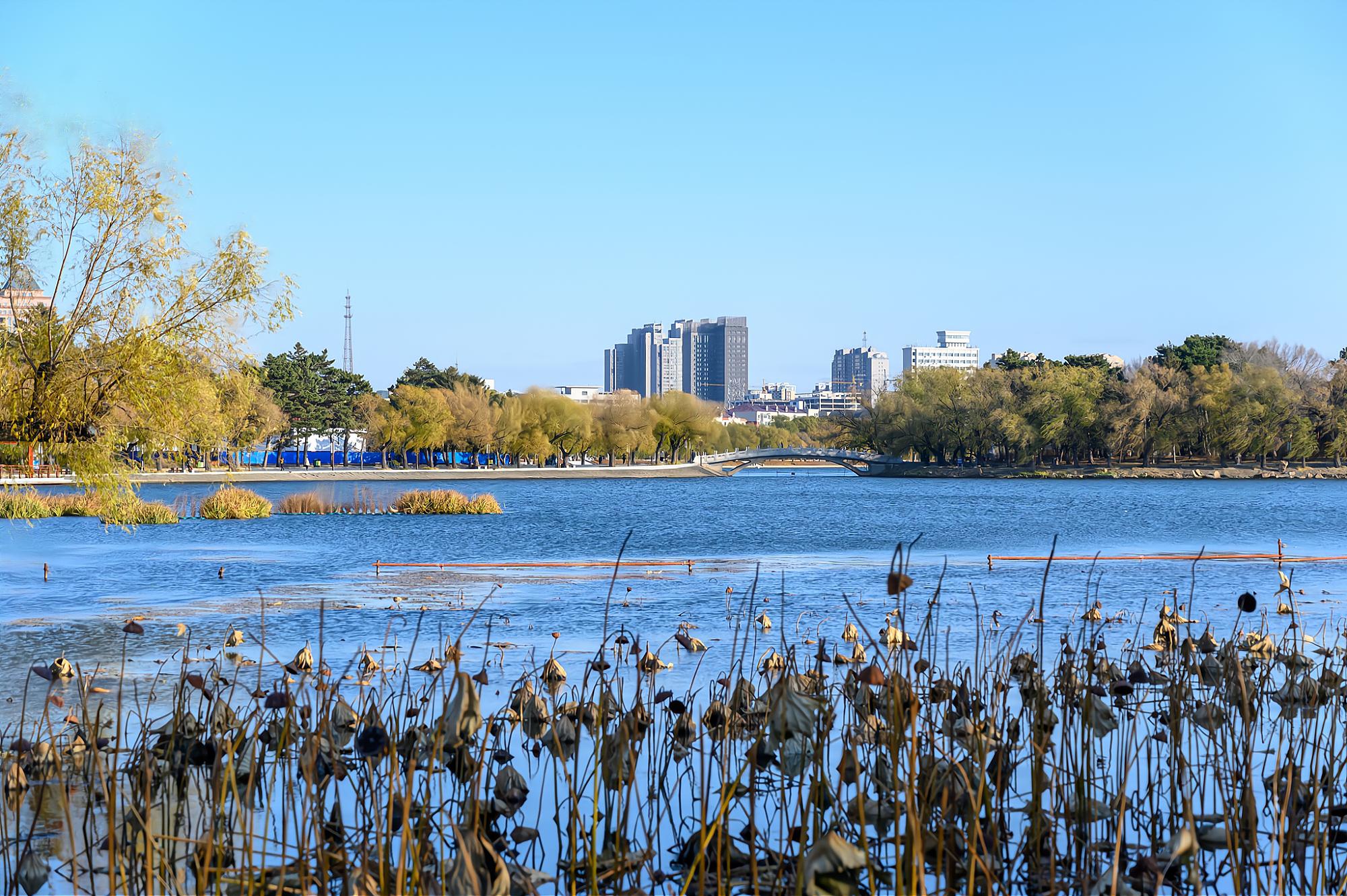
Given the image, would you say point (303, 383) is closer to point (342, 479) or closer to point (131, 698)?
point (342, 479)

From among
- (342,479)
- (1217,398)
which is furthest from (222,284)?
(1217,398)

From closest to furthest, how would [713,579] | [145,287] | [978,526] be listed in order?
[145,287] < [713,579] < [978,526]

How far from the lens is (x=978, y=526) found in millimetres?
45156

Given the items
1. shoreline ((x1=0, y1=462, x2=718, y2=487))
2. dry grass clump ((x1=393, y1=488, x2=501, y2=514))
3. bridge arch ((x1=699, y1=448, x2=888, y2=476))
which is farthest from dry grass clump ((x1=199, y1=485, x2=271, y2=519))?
bridge arch ((x1=699, y1=448, x2=888, y2=476))

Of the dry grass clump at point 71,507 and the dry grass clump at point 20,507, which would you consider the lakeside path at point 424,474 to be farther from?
the dry grass clump at point 20,507

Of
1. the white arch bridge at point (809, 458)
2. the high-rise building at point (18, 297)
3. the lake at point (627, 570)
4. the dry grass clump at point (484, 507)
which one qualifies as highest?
the high-rise building at point (18, 297)

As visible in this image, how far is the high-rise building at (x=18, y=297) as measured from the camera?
17828mm

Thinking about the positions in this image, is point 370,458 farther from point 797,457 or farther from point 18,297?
point 18,297

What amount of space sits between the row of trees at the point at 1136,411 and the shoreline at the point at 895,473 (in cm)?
155

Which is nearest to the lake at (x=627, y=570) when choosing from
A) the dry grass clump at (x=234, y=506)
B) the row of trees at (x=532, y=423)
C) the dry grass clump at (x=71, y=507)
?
the dry grass clump at (x=234, y=506)

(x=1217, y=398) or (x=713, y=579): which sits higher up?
(x=1217, y=398)

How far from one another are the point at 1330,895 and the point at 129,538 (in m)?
35.8

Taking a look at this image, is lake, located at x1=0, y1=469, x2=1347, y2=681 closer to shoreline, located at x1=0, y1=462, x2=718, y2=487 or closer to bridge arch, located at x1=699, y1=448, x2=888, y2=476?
shoreline, located at x1=0, y1=462, x2=718, y2=487

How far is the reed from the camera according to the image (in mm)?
4793
